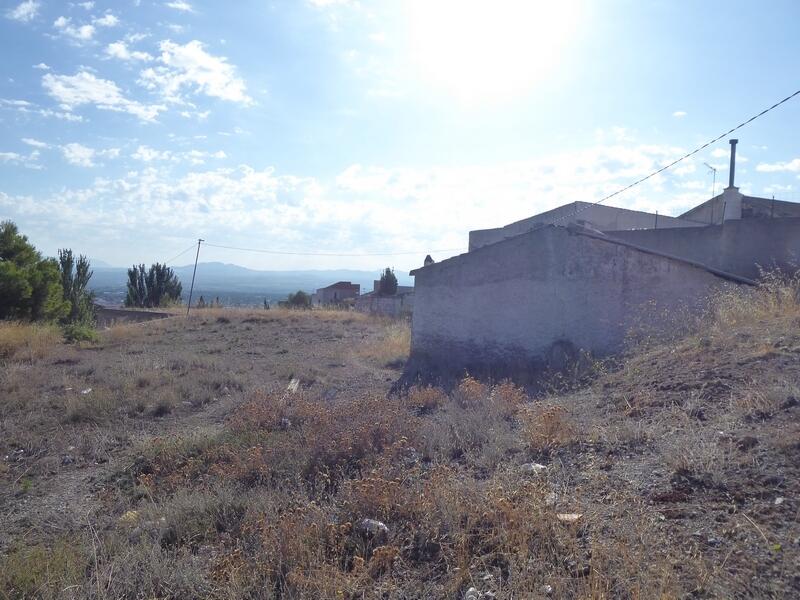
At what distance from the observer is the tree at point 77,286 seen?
29.3m

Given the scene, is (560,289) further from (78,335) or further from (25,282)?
(25,282)

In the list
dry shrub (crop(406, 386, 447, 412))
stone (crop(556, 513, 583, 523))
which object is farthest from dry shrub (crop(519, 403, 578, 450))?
dry shrub (crop(406, 386, 447, 412))

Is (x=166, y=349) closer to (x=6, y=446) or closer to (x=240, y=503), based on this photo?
(x=6, y=446)

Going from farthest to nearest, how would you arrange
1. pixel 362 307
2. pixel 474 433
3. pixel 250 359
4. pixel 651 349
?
pixel 362 307 < pixel 250 359 < pixel 651 349 < pixel 474 433

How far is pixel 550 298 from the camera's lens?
12516mm

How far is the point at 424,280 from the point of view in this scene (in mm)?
14703

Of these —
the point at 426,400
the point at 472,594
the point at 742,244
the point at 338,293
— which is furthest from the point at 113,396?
the point at 338,293

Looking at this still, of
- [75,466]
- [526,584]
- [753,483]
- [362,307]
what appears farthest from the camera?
[362,307]

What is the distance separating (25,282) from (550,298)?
17.3 meters

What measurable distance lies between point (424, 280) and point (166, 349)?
26.3 ft

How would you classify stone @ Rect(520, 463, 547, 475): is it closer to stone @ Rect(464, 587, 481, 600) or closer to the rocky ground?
the rocky ground

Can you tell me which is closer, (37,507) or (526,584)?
(526,584)

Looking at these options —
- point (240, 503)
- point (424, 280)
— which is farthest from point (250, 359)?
point (240, 503)

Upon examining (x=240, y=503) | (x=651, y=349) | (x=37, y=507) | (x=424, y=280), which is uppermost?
(x=424, y=280)
